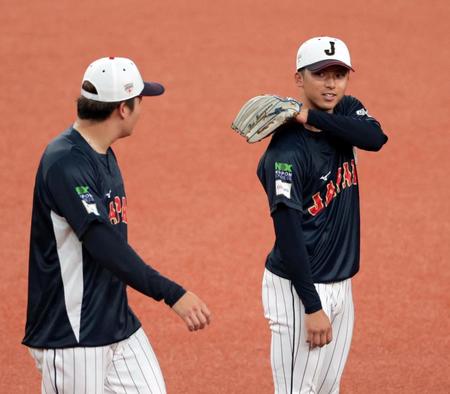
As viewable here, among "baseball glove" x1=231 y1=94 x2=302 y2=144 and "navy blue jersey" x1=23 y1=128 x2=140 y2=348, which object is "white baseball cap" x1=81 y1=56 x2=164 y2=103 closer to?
"navy blue jersey" x1=23 y1=128 x2=140 y2=348

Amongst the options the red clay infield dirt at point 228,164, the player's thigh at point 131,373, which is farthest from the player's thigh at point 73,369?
the red clay infield dirt at point 228,164

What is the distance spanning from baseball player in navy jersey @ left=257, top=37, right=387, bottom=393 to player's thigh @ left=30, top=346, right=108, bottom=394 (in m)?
0.87

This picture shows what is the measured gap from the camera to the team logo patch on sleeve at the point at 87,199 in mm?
3979

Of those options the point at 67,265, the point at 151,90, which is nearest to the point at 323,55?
the point at 151,90

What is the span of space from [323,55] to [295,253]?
3.00 ft

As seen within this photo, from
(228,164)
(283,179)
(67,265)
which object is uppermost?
(228,164)

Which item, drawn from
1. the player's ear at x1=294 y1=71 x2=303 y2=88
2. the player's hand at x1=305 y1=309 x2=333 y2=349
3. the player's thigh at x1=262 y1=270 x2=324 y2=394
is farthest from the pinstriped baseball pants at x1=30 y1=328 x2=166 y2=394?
the player's ear at x1=294 y1=71 x2=303 y2=88

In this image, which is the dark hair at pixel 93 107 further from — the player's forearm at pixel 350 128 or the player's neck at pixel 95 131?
the player's forearm at pixel 350 128

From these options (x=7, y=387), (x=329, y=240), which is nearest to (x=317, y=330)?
(x=329, y=240)

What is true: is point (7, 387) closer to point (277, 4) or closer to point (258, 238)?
point (258, 238)

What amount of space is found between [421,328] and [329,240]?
259 cm

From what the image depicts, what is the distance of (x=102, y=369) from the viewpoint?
13.9ft

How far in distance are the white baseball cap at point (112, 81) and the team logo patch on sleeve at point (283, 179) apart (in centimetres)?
69

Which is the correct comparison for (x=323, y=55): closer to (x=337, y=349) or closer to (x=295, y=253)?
(x=295, y=253)
